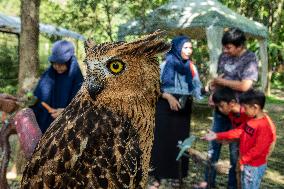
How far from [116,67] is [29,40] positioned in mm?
4239

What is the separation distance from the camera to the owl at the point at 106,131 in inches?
51.9

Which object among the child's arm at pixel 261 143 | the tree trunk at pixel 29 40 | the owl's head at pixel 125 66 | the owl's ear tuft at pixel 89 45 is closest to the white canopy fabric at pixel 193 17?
the tree trunk at pixel 29 40

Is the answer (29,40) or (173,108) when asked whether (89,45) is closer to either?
(173,108)

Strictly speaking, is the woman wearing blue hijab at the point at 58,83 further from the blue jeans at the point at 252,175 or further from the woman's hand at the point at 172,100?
the blue jeans at the point at 252,175

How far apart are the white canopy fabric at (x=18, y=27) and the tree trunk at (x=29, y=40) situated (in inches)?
300

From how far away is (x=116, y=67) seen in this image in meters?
1.41

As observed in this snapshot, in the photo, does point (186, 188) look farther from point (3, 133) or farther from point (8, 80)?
point (8, 80)

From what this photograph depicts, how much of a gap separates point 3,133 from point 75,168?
333 millimetres

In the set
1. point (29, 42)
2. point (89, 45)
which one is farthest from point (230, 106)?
point (89, 45)

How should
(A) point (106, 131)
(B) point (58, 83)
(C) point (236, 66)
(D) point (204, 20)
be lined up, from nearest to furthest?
(A) point (106, 131)
(B) point (58, 83)
(C) point (236, 66)
(D) point (204, 20)

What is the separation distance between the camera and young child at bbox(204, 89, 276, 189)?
412 cm

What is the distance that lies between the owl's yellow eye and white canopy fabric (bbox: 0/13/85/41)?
39.1ft

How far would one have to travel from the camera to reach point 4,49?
15047 mm

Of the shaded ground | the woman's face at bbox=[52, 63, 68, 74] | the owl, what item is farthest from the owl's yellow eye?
the shaded ground
